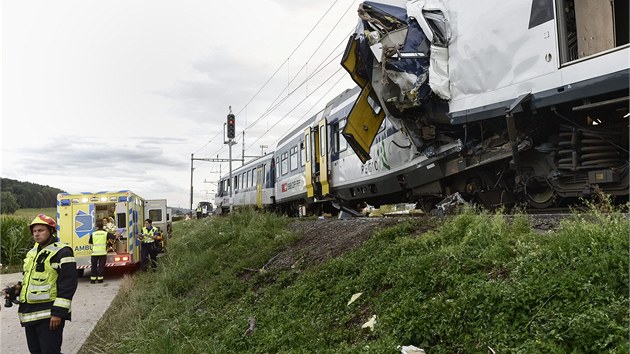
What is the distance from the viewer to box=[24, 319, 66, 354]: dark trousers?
203 inches

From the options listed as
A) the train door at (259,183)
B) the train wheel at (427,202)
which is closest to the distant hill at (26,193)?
the train door at (259,183)

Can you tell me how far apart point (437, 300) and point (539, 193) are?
3.69m

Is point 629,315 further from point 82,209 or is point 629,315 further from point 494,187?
point 82,209

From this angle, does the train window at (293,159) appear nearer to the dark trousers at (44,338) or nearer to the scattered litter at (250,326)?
the scattered litter at (250,326)

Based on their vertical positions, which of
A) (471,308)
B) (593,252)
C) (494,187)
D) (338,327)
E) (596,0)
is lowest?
(338,327)

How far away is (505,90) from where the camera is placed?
5895mm

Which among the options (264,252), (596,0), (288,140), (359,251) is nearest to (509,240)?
(359,251)

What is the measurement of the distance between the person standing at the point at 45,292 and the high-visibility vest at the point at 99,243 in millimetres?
8488

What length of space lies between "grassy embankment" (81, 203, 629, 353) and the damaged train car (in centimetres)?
135

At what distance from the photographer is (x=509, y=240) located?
4.18 meters

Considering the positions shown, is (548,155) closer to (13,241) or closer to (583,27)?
(583,27)

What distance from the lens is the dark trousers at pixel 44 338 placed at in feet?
16.9

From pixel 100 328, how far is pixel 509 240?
6.51m

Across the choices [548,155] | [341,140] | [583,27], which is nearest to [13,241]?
[341,140]
